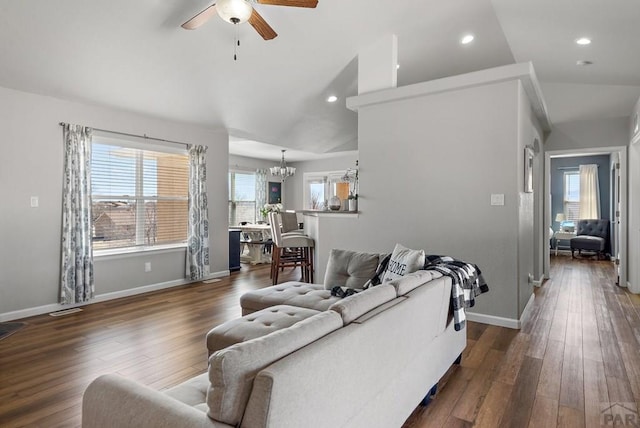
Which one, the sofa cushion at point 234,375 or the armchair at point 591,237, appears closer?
the sofa cushion at point 234,375

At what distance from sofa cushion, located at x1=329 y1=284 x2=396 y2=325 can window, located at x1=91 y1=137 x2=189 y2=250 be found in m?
4.33

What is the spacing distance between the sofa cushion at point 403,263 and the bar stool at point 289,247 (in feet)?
8.93

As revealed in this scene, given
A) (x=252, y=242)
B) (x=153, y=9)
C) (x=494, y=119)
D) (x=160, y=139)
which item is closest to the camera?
(x=153, y=9)

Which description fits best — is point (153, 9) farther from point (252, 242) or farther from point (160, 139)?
point (252, 242)

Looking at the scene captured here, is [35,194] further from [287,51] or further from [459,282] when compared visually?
[459,282]

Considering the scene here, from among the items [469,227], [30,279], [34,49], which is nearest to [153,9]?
[34,49]

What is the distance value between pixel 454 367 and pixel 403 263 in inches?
35.0

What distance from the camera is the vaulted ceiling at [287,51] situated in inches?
135

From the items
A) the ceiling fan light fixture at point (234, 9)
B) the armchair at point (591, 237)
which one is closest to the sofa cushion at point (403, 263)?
the ceiling fan light fixture at point (234, 9)

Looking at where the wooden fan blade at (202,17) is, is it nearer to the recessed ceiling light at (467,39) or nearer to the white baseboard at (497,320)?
the recessed ceiling light at (467,39)

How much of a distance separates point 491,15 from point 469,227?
227 cm

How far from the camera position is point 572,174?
9.42 m

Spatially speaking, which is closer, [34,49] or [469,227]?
[34,49]

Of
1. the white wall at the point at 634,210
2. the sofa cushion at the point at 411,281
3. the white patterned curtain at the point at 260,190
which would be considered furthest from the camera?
the white patterned curtain at the point at 260,190
